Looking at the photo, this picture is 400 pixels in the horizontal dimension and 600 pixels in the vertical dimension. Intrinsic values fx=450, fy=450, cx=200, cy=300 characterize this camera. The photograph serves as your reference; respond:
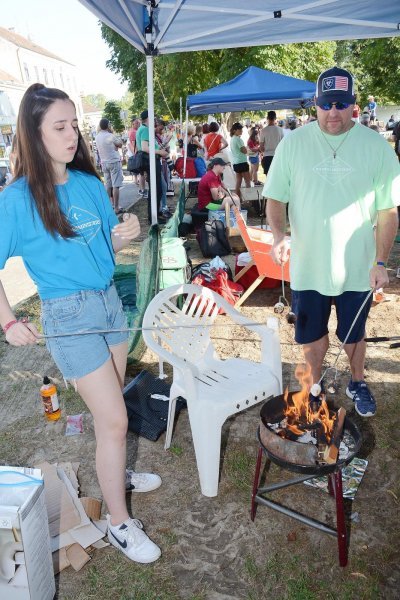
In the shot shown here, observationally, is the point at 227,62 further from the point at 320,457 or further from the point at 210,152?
the point at 320,457

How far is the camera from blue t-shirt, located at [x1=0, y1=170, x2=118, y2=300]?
1715mm

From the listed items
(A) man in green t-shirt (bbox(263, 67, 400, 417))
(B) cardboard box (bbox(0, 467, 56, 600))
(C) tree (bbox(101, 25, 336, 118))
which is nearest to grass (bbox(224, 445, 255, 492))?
(A) man in green t-shirt (bbox(263, 67, 400, 417))

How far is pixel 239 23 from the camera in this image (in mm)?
3801

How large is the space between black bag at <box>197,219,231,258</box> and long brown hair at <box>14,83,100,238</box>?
5.20 m

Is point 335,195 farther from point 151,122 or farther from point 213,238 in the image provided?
point 213,238

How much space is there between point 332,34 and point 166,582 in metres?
4.52

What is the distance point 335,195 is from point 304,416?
1.24 metres

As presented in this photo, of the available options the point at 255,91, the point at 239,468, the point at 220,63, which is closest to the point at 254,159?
the point at 255,91

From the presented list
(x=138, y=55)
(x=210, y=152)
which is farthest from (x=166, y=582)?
(x=138, y=55)

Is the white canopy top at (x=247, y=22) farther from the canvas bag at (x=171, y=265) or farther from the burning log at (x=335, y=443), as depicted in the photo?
the burning log at (x=335, y=443)

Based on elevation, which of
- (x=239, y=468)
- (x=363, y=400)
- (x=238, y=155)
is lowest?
(x=239, y=468)

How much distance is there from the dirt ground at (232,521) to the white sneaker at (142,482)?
0.15ft

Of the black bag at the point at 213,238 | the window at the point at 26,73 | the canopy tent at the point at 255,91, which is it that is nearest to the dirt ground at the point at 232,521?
the black bag at the point at 213,238

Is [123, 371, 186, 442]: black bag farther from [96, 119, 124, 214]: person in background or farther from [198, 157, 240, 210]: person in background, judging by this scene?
[96, 119, 124, 214]: person in background
